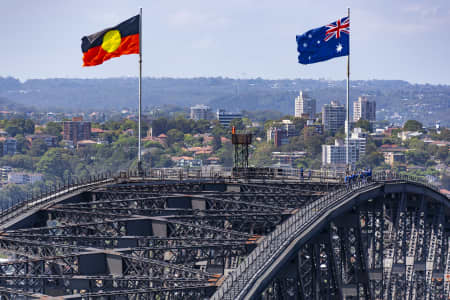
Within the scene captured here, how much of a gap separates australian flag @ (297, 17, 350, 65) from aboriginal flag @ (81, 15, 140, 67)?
464 inches

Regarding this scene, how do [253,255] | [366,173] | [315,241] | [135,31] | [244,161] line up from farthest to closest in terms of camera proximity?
1. [244,161]
2. [135,31]
3. [366,173]
4. [315,241]
5. [253,255]

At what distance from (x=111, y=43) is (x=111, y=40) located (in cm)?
23

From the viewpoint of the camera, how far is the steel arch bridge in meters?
34.1

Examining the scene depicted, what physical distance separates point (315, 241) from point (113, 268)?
402 inches

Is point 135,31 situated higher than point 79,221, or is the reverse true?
point 135,31

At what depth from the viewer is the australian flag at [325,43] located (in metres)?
64.9

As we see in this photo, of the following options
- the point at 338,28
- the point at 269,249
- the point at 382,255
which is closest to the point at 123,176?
the point at 338,28

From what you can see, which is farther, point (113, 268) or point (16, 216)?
point (16, 216)

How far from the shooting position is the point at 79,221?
48250 millimetres

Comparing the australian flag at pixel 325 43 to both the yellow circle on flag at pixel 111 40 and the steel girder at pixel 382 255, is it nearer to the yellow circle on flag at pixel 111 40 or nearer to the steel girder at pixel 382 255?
the steel girder at pixel 382 255

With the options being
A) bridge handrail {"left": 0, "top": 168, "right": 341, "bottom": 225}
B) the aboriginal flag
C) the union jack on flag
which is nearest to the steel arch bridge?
bridge handrail {"left": 0, "top": 168, "right": 341, "bottom": 225}

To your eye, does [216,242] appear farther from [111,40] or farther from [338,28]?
[111,40]

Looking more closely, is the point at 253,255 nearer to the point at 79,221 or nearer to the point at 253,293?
the point at 253,293

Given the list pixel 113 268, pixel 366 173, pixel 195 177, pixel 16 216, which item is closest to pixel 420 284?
pixel 366 173
